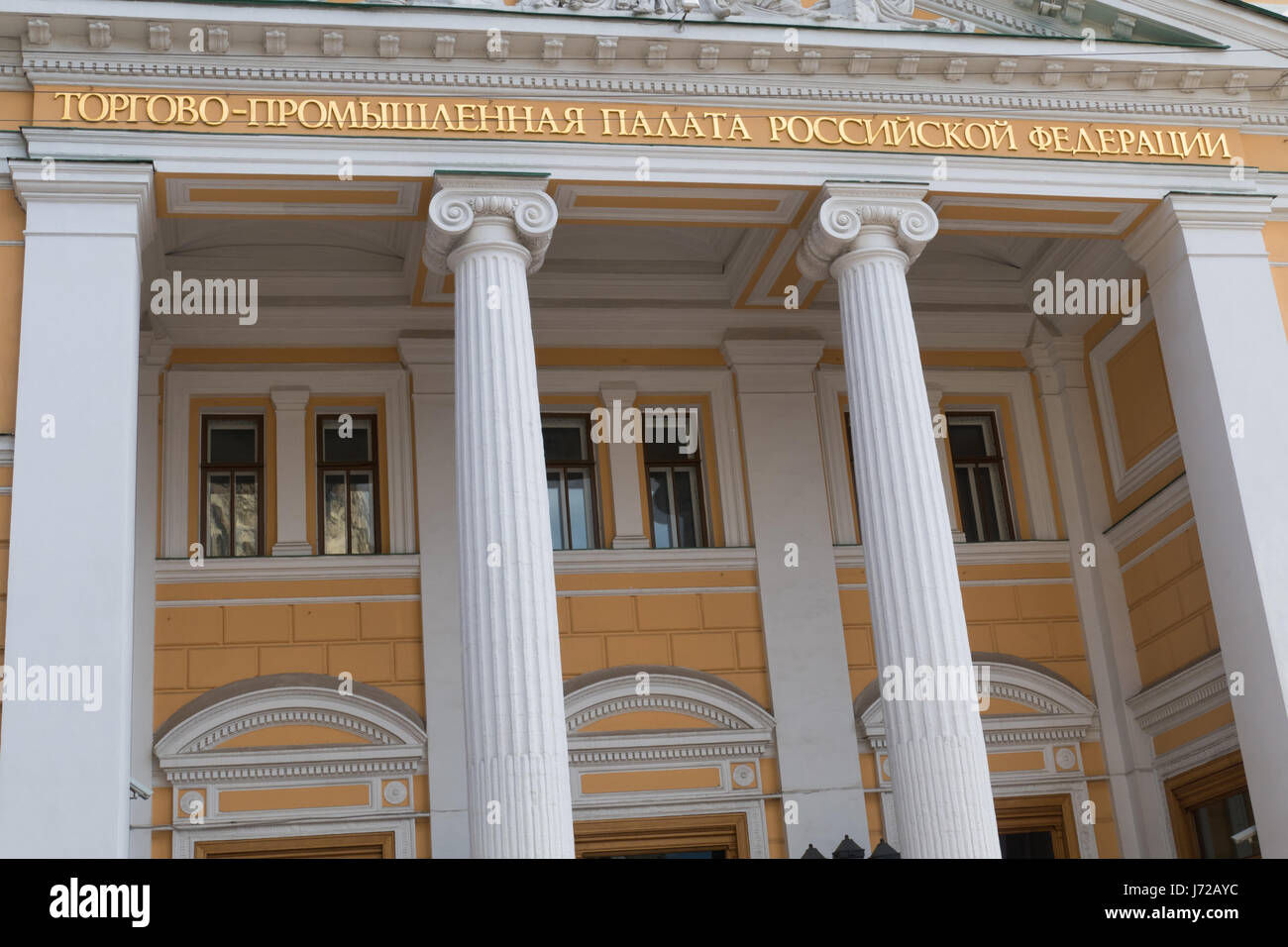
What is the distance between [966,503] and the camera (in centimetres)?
1658

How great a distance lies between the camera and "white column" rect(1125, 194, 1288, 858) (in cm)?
1267

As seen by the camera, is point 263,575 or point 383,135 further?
point 263,575

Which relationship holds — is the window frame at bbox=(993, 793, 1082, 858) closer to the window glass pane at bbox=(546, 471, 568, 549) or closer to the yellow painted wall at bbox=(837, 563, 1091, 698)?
the yellow painted wall at bbox=(837, 563, 1091, 698)

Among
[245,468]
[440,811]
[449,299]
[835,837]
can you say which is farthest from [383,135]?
[835,837]

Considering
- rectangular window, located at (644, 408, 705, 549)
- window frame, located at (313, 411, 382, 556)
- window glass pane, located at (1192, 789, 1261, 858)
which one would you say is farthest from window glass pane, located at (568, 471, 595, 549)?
window glass pane, located at (1192, 789, 1261, 858)

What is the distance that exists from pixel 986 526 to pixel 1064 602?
43.4 inches

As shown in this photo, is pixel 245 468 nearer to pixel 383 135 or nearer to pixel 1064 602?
pixel 383 135

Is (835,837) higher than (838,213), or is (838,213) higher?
(838,213)

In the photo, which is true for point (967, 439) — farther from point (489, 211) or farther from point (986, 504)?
point (489, 211)

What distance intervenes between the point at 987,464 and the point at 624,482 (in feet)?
13.1

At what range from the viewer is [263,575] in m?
14.7
